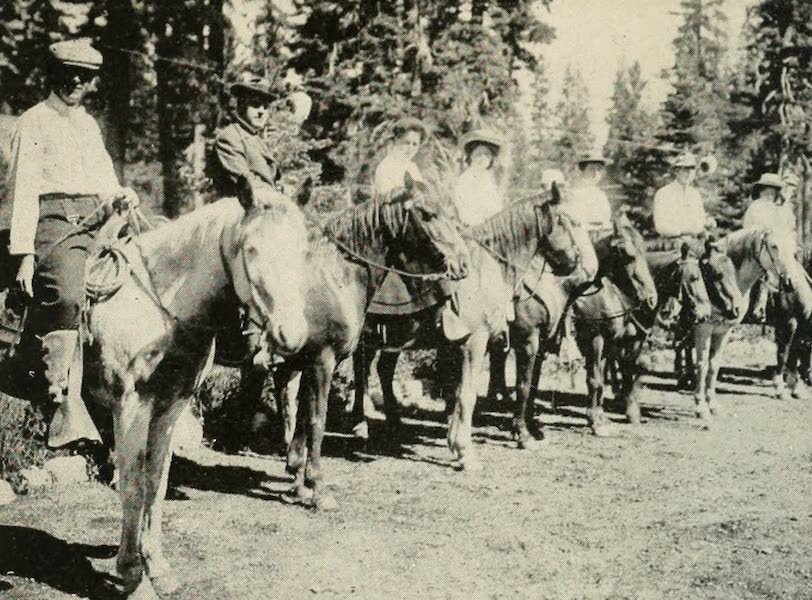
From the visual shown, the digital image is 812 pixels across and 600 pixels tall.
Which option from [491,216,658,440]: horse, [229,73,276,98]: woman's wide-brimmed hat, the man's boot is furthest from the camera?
[491,216,658,440]: horse

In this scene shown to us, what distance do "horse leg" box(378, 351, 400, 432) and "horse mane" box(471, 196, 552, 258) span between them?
2.27 m

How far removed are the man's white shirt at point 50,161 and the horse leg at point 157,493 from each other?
1.26 metres

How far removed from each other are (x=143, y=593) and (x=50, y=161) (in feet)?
8.65

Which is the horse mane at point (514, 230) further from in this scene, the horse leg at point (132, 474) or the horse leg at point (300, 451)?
the horse leg at point (132, 474)

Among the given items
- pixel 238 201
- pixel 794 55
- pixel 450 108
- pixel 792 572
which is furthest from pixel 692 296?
pixel 794 55

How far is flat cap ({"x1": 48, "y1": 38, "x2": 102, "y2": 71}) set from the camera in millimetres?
5059

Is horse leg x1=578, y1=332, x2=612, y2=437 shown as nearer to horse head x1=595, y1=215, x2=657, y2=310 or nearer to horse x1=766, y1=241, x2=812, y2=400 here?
horse head x1=595, y1=215, x2=657, y2=310

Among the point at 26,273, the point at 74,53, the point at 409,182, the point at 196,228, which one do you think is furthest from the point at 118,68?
the point at 196,228

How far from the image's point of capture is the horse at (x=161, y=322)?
14.7ft

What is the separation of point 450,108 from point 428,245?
575 inches

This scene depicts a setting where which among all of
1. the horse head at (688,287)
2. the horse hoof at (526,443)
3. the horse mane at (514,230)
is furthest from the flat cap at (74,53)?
the horse head at (688,287)

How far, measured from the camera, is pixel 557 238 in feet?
30.5

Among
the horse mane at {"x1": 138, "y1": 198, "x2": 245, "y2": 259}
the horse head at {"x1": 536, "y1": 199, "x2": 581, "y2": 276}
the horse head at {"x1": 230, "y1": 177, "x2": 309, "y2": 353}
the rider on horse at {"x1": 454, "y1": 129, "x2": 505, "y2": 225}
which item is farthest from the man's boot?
the rider on horse at {"x1": 454, "y1": 129, "x2": 505, "y2": 225}

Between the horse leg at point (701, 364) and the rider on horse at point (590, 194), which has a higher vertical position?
the rider on horse at point (590, 194)
